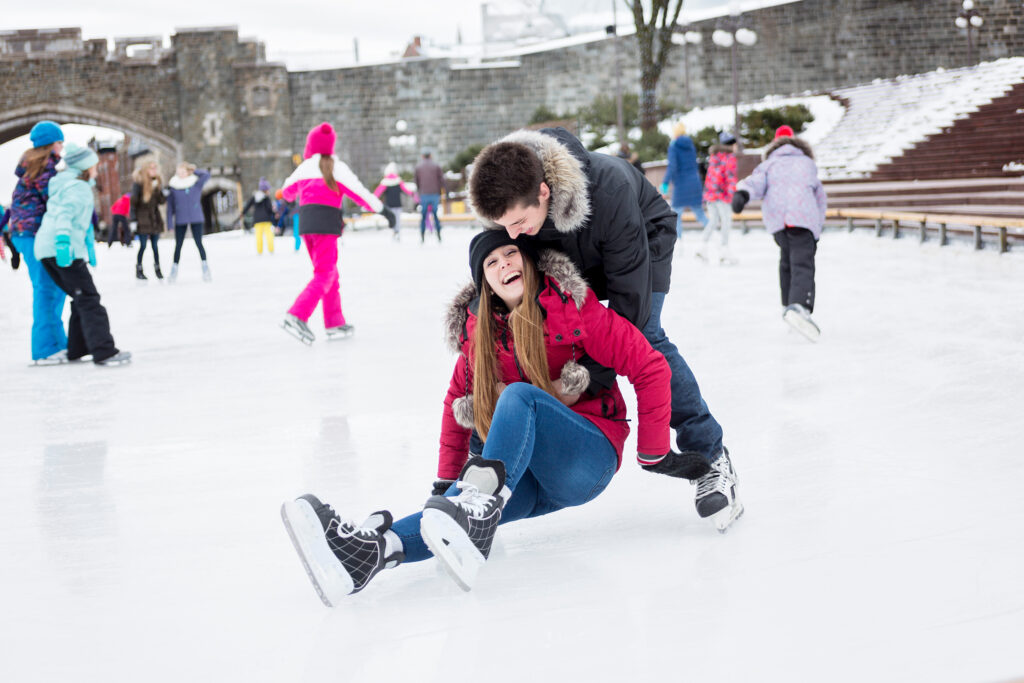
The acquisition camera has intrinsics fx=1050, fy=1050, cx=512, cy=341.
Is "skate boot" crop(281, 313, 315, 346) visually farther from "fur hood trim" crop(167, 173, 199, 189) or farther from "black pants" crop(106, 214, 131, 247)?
"black pants" crop(106, 214, 131, 247)

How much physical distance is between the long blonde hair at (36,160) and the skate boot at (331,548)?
12.1ft

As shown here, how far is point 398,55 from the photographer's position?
31.4m

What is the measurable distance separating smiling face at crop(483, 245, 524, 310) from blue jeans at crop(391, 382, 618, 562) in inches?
7.2

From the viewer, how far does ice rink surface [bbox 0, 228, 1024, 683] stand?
1661 millimetres

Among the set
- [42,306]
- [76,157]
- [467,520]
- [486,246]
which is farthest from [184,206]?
[467,520]

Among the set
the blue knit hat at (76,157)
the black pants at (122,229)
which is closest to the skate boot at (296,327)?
the blue knit hat at (76,157)

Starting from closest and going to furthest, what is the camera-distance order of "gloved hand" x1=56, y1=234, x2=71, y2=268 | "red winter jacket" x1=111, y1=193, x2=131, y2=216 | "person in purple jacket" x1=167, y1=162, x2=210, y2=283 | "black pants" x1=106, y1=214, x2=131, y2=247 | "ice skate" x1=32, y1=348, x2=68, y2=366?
"gloved hand" x1=56, y1=234, x2=71, y2=268 < "ice skate" x1=32, y1=348, x2=68, y2=366 < "person in purple jacket" x1=167, y1=162, x2=210, y2=283 < "red winter jacket" x1=111, y1=193, x2=131, y2=216 < "black pants" x1=106, y1=214, x2=131, y2=247

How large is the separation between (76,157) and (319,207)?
1176mm

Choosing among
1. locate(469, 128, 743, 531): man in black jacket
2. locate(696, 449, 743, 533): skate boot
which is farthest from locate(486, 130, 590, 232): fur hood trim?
locate(696, 449, 743, 533): skate boot

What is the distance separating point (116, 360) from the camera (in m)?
5.17

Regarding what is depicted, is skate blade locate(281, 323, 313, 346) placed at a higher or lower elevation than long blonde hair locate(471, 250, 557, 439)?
lower

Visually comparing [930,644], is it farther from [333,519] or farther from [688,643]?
[333,519]

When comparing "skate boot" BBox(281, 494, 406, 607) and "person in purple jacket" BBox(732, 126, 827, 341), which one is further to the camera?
"person in purple jacket" BBox(732, 126, 827, 341)

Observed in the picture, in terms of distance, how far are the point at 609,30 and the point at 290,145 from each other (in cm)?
991
